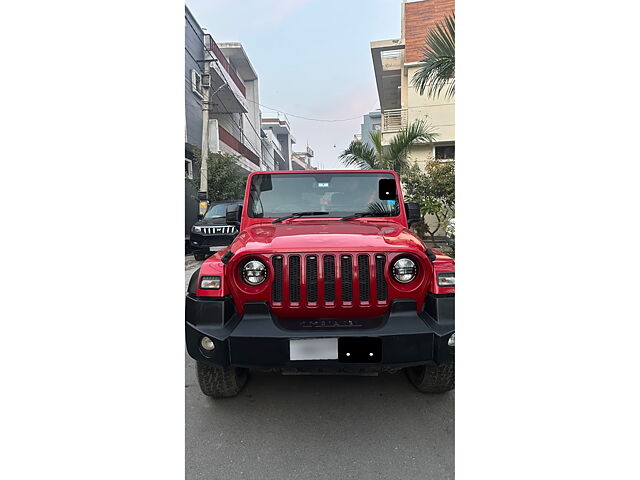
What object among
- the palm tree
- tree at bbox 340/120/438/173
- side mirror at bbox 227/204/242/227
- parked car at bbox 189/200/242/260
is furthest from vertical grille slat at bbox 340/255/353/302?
tree at bbox 340/120/438/173

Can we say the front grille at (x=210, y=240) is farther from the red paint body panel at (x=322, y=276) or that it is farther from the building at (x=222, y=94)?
the building at (x=222, y=94)

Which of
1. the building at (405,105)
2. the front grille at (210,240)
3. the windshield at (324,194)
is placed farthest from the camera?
the building at (405,105)

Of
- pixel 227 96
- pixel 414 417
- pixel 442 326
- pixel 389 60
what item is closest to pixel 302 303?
pixel 442 326

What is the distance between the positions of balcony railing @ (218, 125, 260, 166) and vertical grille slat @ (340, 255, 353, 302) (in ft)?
12.9

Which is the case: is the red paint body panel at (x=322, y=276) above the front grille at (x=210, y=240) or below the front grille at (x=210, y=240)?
below

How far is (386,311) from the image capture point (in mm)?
1977

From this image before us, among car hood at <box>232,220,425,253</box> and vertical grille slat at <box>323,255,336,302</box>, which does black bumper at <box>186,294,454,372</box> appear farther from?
car hood at <box>232,220,425,253</box>

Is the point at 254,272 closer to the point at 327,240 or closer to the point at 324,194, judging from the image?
the point at 327,240

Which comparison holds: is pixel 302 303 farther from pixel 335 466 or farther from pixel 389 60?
pixel 389 60

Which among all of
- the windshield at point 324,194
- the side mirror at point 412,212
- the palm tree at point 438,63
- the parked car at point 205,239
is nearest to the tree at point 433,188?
the palm tree at point 438,63

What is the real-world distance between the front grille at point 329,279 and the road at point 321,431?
0.71 metres

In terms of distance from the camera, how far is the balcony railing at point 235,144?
5.53 meters

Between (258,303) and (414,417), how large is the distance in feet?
3.78

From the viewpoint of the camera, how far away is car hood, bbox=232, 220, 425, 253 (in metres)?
1.97
